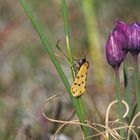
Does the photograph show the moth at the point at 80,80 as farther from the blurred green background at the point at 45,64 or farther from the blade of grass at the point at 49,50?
the blurred green background at the point at 45,64

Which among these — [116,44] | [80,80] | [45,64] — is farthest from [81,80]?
[45,64]

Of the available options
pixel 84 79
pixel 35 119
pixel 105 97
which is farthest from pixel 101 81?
pixel 84 79

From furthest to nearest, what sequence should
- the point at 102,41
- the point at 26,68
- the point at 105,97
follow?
the point at 102,41
the point at 26,68
the point at 105,97

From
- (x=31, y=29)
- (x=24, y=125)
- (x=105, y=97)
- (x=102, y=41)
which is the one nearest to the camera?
(x=24, y=125)

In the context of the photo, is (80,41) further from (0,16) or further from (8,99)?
(8,99)

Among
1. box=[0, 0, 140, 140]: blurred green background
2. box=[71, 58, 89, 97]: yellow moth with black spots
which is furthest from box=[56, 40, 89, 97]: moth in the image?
box=[0, 0, 140, 140]: blurred green background

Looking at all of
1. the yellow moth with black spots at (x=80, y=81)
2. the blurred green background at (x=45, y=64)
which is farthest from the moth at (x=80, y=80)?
the blurred green background at (x=45, y=64)

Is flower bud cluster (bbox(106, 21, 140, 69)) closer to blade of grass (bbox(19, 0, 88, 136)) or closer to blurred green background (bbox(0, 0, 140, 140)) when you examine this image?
blade of grass (bbox(19, 0, 88, 136))

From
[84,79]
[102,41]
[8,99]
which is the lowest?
[102,41]
